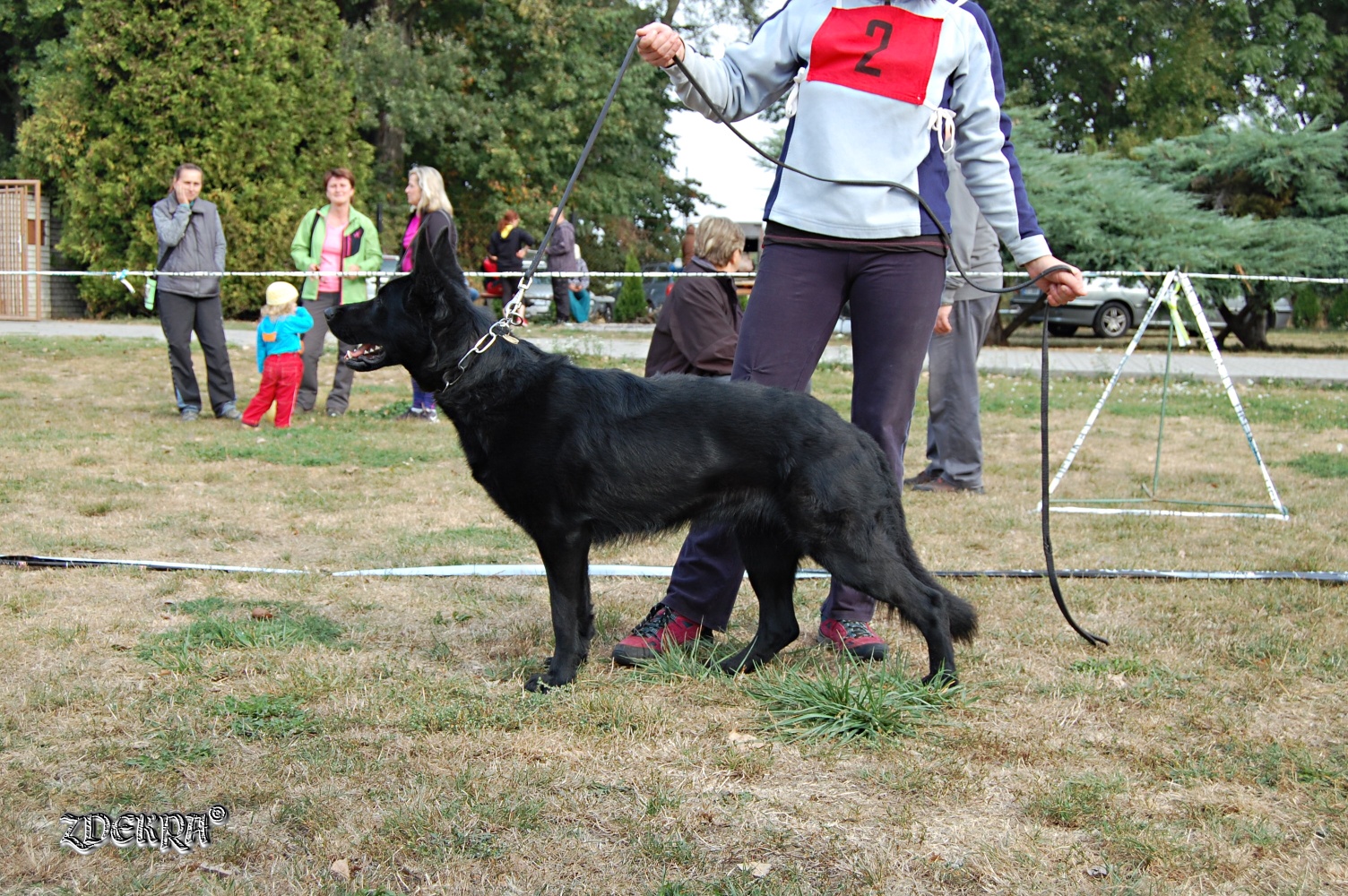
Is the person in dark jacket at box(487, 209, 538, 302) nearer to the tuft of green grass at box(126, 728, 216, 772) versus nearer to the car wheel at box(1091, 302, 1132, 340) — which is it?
the car wheel at box(1091, 302, 1132, 340)

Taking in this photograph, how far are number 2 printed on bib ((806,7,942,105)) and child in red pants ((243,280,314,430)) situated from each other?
6.25 meters

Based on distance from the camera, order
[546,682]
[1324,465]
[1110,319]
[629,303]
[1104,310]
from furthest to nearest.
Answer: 1. [629,303]
2. [1110,319]
3. [1104,310]
4. [1324,465]
5. [546,682]

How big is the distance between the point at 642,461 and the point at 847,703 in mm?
915

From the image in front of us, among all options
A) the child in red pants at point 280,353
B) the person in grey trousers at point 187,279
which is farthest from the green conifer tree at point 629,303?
the child in red pants at point 280,353

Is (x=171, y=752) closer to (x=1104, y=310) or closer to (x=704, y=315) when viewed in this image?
(x=704, y=315)

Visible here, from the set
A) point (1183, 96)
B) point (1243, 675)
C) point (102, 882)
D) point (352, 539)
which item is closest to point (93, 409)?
point (352, 539)

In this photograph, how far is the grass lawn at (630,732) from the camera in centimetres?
236

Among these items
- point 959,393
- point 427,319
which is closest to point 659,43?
point 427,319

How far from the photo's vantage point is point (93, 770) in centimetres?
272

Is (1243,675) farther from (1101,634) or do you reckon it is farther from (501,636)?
(501,636)

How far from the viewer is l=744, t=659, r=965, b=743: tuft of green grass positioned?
3.05m

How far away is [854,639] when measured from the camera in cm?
382

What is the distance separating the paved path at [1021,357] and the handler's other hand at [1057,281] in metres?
9.90

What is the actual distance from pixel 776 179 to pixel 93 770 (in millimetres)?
2588
